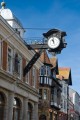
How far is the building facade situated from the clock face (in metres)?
3.20

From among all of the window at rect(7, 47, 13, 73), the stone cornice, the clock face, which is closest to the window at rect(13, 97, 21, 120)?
the stone cornice

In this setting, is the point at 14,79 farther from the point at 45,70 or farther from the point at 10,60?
the point at 45,70

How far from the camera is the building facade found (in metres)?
28.3

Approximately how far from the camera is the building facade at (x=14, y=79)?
28.3 meters

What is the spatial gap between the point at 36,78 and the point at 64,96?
121ft

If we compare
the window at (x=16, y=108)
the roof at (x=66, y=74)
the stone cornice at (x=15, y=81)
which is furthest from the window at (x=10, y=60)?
the roof at (x=66, y=74)

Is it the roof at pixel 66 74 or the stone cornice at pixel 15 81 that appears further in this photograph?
the roof at pixel 66 74

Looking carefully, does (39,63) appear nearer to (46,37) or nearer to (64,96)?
(46,37)

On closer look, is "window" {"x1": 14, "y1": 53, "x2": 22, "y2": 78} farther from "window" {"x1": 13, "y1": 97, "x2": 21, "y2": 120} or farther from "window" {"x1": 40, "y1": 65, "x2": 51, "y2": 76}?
"window" {"x1": 40, "y1": 65, "x2": 51, "y2": 76}

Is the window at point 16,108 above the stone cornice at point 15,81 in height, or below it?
below

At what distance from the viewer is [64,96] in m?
75.2

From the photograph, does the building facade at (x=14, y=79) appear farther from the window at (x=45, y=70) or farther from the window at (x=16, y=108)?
the window at (x=45, y=70)

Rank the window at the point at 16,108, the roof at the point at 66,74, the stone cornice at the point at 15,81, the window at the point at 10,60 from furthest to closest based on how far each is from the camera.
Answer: the roof at the point at 66,74 < the window at the point at 16,108 < the window at the point at 10,60 < the stone cornice at the point at 15,81

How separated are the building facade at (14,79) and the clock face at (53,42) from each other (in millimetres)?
3201
